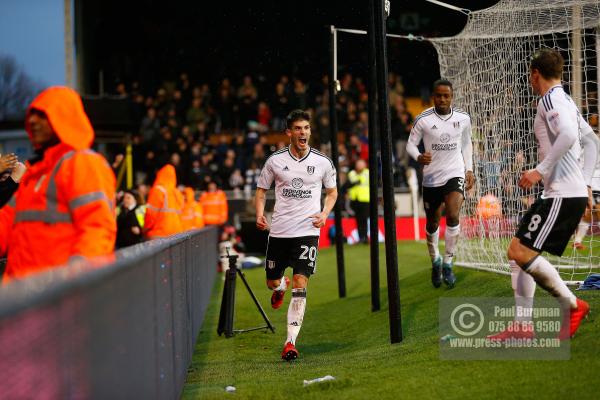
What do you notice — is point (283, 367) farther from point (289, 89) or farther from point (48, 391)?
point (289, 89)

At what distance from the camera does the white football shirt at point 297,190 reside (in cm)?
923

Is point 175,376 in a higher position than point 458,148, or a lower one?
lower

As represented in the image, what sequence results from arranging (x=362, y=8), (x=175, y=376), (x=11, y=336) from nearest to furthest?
(x=11, y=336) < (x=175, y=376) < (x=362, y=8)

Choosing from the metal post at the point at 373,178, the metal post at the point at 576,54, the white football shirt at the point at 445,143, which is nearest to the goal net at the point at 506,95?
the metal post at the point at 576,54

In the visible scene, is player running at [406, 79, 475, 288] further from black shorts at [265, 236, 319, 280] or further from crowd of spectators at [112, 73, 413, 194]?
crowd of spectators at [112, 73, 413, 194]

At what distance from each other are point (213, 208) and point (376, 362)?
16885mm

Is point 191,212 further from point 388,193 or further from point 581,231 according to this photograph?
point 388,193

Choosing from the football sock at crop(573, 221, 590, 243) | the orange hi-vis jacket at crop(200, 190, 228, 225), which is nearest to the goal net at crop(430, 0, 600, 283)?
the football sock at crop(573, 221, 590, 243)

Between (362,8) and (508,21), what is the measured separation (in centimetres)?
588

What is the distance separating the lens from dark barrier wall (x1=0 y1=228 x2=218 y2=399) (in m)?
2.54

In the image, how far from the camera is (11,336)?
8.02 feet

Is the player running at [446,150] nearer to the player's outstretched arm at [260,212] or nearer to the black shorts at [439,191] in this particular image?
the black shorts at [439,191]

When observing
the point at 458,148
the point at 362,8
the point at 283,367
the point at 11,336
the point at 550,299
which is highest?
the point at 362,8

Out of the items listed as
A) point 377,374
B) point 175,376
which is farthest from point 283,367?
point 175,376
